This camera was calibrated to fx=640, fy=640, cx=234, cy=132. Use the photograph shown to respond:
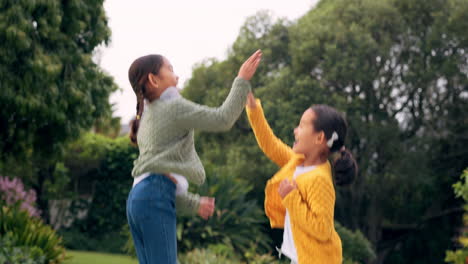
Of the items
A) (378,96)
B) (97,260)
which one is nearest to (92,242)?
(97,260)

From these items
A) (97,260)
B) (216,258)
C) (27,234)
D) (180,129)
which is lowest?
(97,260)

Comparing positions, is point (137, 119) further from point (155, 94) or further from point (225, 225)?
point (225, 225)

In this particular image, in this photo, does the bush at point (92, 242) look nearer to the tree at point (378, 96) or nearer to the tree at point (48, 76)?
the tree at point (378, 96)

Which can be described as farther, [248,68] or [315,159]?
[315,159]

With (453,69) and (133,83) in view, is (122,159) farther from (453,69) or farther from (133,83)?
(133,83)

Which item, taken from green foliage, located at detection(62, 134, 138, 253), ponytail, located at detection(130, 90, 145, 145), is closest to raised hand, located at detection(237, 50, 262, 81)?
ponytail, located at detection(130, 90, 145, 145)

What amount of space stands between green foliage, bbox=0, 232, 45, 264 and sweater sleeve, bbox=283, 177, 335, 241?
18.7 ft

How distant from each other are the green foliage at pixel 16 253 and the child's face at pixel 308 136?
5.69m

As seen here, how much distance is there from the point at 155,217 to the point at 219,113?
0.61 m

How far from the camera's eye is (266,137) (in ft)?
12.3

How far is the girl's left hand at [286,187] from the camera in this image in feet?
11.0

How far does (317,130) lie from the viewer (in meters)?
3.45

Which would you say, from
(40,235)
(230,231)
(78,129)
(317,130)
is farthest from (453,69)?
(317,130)

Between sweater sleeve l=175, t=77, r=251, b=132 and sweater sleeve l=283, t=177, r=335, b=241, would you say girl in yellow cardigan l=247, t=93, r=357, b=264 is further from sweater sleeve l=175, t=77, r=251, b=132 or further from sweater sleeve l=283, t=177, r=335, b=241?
sweater sleeve l=175, t=77, r=251, b=132
